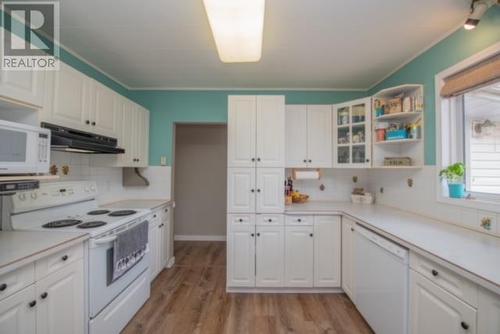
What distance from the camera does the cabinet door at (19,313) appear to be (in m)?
1.02

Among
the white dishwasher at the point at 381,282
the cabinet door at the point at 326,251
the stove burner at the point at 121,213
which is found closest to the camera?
the white dishwasher at the point at 381,282

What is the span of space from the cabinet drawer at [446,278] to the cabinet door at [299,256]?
1.14 m

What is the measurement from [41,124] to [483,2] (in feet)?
10.00

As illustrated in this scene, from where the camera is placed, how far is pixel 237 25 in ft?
4.27

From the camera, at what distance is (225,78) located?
279 centimetres

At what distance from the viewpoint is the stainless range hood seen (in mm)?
1562

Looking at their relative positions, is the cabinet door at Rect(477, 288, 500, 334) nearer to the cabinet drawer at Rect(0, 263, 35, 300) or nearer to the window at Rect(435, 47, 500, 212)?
the window at Rect(435, 47, 500, 212)

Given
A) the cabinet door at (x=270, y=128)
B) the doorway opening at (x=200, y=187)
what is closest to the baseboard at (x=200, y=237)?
the doorway opening at (x=200, y=187)

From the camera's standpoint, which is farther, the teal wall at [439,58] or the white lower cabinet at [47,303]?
the teal wall at [439,58]

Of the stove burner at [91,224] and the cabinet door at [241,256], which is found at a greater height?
the stove burner at [91,224]

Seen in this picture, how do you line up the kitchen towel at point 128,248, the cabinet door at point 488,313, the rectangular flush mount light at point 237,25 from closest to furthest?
the cabinet door at point 488,313 → the rectangular flush mount light at point 237,25 → the kitchen towel at point 128,248

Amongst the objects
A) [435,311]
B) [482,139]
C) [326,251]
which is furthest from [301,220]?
[482,139]

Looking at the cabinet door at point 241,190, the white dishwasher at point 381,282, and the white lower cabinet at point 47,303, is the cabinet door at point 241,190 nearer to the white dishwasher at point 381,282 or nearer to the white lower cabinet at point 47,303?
the white dishwasher at point 381,282

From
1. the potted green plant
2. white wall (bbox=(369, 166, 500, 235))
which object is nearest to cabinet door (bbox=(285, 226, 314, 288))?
white wall (bbox=(369, 166, 500, 235))
